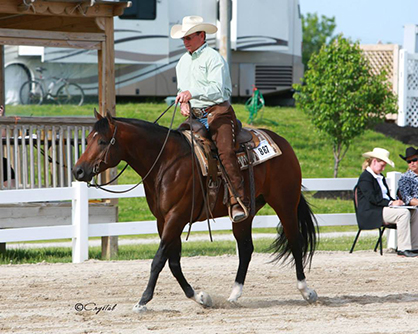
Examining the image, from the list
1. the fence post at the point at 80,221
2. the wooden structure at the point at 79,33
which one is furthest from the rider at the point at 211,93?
the wooden structure at the point at 79,33

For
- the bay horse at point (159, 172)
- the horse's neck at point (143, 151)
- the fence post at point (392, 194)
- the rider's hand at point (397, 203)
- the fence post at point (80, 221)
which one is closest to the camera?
the bay horse at point (159, 172)

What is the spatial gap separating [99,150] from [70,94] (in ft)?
39.2

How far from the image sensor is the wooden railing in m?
10.4

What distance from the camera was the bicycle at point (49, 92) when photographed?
1772 centimetres

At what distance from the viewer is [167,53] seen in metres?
20.6

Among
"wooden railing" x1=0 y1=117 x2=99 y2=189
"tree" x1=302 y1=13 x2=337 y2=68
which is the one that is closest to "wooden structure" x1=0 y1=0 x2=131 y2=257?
"wooden railing" x1=0 y1=117 x2=99 y2=189

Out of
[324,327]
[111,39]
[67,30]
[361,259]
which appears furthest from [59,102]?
[324,327]

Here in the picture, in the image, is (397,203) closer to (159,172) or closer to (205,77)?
(205,77)

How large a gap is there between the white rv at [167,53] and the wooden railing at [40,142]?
23.0 ft

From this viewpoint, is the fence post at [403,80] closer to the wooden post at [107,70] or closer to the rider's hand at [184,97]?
the wooden post at [107,70]

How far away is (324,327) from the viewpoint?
5902 mm

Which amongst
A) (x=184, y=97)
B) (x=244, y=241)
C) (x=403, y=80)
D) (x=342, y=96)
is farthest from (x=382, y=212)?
(x=403, y=80)

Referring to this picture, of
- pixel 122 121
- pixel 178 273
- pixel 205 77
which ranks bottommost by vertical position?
pixel 178 273

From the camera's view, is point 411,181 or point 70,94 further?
point 70,94
